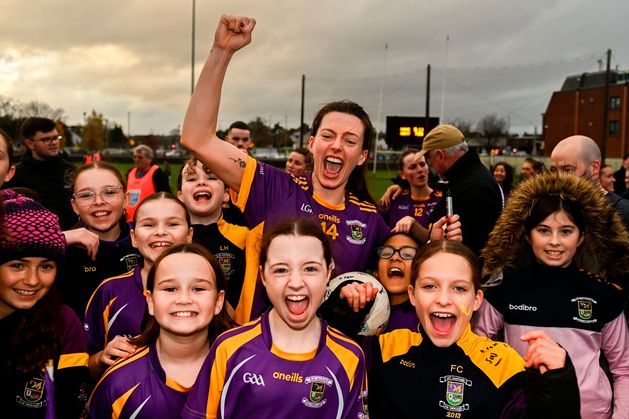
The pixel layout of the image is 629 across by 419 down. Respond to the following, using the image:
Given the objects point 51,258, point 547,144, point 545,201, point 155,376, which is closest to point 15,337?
point 51,258

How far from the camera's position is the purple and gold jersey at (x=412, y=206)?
7203 mm

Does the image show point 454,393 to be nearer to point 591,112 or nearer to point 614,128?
point 614,128

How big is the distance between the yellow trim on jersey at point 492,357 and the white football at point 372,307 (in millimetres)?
452

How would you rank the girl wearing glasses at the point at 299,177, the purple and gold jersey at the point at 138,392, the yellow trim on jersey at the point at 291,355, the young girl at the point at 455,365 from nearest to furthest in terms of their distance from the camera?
the young girl at the point at 455,365 < the yellow trim on jersey at the point at 291,355 < the purple and gold jersey at the point at 138,392 < the girl wearing glasses at the point at 299,177

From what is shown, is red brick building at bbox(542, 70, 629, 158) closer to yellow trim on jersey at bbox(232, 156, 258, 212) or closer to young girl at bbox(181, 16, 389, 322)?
young girl at bbox(181, 16, 389, 322)

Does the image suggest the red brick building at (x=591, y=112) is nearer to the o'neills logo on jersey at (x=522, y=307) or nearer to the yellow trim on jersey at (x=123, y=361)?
the o'neills logo on jersey at (x=522, y=307)

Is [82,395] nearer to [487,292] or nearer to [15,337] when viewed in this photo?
[15,337]

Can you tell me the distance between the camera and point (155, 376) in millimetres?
2816

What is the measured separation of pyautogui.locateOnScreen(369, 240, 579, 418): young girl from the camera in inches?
98.2

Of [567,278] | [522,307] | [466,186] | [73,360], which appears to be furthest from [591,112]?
[73,360]

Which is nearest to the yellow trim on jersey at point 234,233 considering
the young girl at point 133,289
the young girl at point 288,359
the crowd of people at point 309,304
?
the crowd of people at point 309,304

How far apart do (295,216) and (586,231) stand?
211 cm

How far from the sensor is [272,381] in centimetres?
255

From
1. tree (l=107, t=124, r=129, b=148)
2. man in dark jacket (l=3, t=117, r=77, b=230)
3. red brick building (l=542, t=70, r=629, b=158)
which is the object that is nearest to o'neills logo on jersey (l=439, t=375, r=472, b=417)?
man in dark jacket (l=3, t=117, r=77, b=230)
